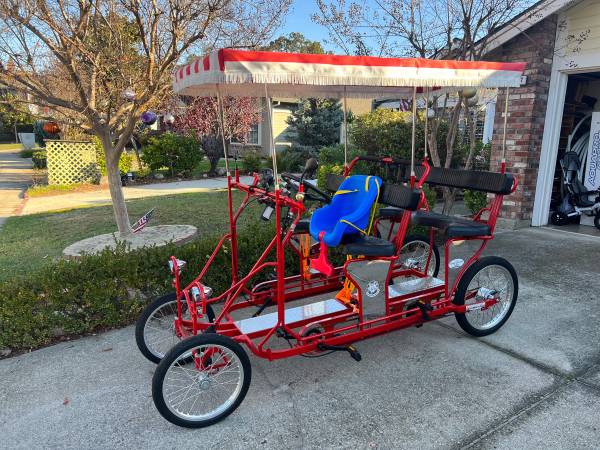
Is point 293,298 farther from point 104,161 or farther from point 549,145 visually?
point 104,161

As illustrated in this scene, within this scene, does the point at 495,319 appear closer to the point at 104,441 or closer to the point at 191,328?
the point at 191,328

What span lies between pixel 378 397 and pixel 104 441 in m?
1.64

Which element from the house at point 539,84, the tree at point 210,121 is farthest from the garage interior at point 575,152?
the tree at point 210,121

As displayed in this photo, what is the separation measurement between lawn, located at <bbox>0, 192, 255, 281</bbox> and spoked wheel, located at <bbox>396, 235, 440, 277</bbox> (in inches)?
91.0

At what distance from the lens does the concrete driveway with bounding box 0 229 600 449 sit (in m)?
2.46

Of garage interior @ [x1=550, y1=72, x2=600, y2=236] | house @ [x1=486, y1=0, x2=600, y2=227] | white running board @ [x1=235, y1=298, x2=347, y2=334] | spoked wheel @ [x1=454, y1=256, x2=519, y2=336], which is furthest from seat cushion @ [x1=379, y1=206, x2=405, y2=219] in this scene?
garage interior @ [x1=550, y1=72, x2=600, y2=236]

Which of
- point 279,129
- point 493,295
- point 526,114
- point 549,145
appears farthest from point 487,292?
point 279,129

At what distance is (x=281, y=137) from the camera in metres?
21.2

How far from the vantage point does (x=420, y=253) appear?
4.76 m

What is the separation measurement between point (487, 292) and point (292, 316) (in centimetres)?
158

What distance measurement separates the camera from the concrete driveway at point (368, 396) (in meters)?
2.46

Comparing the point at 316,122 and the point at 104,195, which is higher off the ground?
the point at 316,122

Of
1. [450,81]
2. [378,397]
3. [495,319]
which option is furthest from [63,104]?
[495,319]

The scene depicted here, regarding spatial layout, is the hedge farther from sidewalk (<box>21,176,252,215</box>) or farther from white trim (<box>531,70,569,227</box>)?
sidewalk (<box>21,176,252,215</box>)
